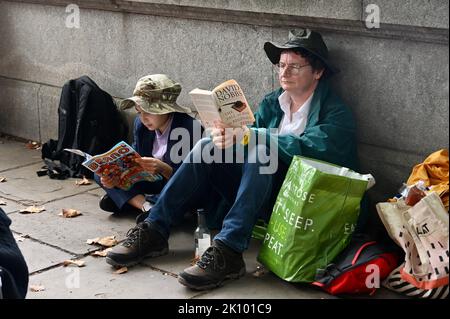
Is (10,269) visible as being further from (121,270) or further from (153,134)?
(153,134)

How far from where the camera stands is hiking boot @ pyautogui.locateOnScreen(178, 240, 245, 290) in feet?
15.7

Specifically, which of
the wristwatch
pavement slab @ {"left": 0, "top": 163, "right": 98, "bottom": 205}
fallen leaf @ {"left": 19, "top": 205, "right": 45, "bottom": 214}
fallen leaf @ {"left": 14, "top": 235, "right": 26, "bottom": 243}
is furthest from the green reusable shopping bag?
pavement slab @ {"left": 0, "top": 163, "right": 98, "bottom": 205}

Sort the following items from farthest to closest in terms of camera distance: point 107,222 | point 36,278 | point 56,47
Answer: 1. point 56,47
2. point 107,222
3. point 36,278

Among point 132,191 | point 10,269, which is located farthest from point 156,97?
point 10,269

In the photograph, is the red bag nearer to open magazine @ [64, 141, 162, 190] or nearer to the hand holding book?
the hand holding book

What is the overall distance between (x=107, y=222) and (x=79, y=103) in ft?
4.75

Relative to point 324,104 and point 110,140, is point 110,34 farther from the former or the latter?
point 324,104

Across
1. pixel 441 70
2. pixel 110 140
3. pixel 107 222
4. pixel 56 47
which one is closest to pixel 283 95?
pixel 441 70

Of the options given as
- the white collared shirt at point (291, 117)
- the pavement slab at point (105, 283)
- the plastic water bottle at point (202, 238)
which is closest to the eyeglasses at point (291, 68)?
the white collared shirt at point (291, 117)

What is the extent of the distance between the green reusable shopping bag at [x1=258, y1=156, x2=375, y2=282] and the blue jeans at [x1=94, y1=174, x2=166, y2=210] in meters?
1.37

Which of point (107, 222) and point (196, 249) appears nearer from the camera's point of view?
point (196, 249)

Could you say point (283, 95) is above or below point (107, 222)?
above

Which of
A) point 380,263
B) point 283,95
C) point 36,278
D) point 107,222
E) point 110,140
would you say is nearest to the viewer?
point 380,263

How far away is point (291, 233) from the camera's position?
4.74 metres
